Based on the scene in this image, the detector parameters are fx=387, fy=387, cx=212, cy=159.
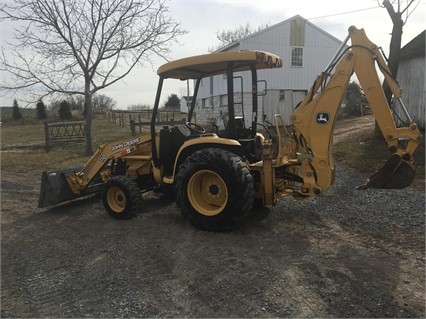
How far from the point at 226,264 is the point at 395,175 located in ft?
8.19

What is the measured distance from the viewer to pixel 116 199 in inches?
258

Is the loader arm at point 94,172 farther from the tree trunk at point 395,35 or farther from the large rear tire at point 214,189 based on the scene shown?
the tree trunk at point 395,35

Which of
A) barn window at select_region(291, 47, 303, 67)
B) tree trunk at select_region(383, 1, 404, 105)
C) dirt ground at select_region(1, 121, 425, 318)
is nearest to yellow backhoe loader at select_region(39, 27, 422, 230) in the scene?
dirt ground at select_region(1, 121, 425, 318)

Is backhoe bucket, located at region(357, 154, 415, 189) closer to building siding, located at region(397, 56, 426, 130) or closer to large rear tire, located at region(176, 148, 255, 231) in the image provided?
large rear tire, located at region(176, 148, 255, 231)

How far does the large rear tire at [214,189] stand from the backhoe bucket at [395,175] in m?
1.66

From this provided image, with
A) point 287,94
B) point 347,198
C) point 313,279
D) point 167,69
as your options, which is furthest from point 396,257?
point 287,94

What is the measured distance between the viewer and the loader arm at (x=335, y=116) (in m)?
4.94

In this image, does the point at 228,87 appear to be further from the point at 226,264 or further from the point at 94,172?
the point at 94,172

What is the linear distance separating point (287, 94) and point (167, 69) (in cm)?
1953

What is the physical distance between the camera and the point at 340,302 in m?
3.48

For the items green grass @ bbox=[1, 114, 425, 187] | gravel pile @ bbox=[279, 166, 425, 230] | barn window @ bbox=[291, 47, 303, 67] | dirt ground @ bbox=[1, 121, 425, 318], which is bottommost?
dirt ground @ bbox=[1, 121, 425, 318]

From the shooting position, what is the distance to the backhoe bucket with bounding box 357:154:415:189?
4.93 meters

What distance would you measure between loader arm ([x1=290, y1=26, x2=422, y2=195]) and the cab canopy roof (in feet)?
2.84

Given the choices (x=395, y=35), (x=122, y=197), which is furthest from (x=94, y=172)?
(x=395, y=35)
